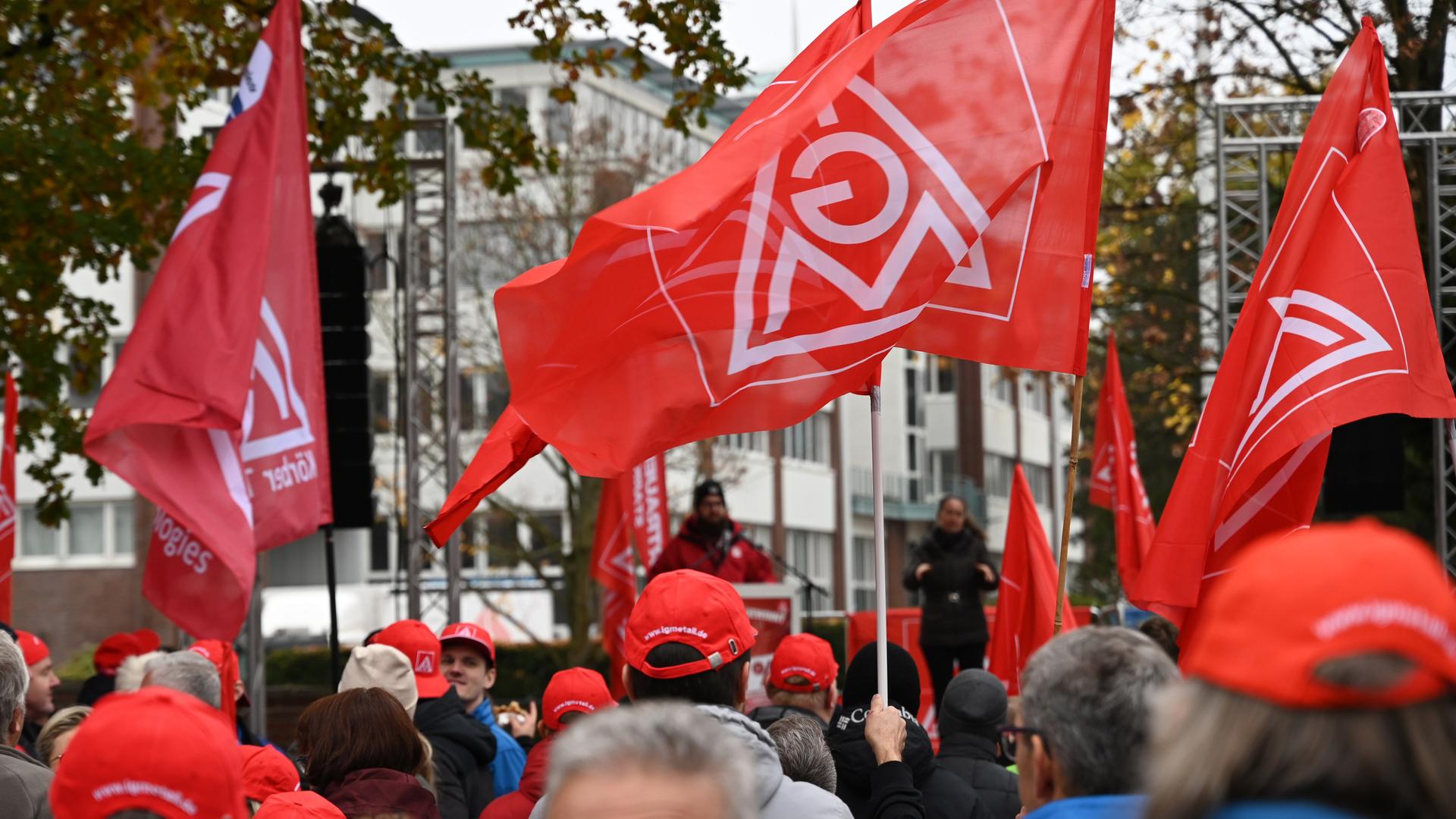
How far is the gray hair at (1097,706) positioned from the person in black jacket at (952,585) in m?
9.31

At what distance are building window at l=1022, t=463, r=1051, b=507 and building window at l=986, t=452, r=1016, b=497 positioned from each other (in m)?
1.47

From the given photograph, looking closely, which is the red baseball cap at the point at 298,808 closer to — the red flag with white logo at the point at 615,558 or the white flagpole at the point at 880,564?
the white flagpole at the point at 880,564

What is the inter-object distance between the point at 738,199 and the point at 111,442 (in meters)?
2.96

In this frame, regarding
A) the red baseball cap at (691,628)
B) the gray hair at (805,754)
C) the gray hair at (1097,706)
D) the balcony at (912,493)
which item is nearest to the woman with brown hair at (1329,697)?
the gray hair at (1097,706)

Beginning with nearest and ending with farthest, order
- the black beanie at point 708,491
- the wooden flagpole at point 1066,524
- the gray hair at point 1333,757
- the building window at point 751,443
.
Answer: the gray hair at point 1333,757 < the wooden flagpole at point 1066,524 < the black beanie at point 708,491 < the building window at point 751,443

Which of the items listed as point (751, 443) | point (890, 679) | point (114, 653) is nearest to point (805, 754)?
point (890, 679)

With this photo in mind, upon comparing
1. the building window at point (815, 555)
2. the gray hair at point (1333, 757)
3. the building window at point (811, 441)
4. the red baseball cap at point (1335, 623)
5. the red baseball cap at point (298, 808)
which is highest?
the red baseball cap at point (1335, 623)

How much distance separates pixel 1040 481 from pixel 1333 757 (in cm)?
7383

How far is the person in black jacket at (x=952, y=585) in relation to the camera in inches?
475

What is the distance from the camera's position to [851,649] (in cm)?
1427

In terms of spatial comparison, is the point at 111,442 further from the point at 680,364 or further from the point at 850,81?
the point at 850,81

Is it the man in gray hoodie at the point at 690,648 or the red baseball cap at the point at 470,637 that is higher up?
the man in gray hoodie at the point at 690,648

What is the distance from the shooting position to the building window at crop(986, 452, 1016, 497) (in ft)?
224

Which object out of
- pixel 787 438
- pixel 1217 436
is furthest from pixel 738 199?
pixel 787 438
